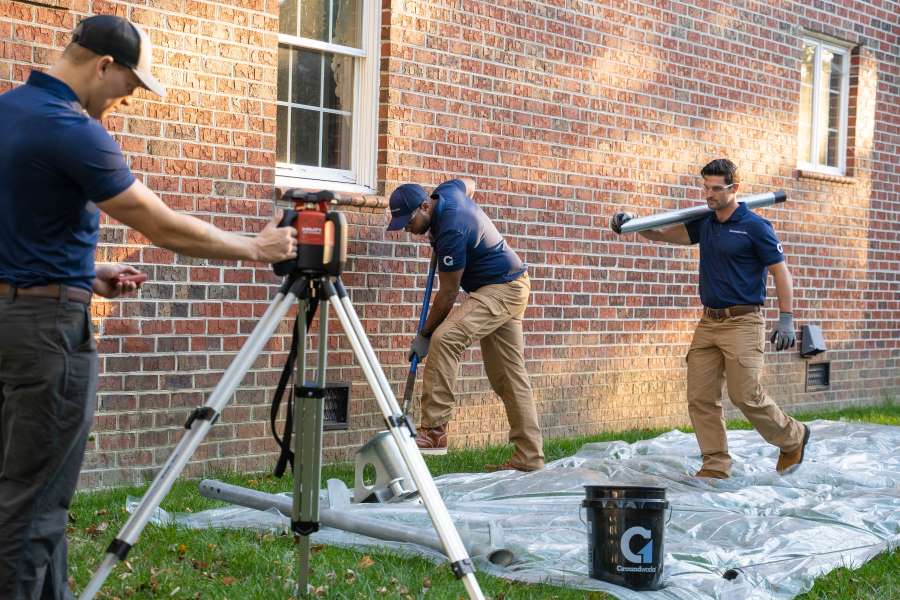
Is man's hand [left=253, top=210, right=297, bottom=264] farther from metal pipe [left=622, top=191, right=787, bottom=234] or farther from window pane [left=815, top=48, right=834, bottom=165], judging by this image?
window pane [left=815, top=48, right=834, bottom=165]

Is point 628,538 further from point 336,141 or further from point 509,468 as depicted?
point 336,141

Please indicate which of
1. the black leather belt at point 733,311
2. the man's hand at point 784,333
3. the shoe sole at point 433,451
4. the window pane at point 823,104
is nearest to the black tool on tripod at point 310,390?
the shoe sole at point 433,451

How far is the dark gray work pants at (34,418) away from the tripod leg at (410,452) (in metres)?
0.95

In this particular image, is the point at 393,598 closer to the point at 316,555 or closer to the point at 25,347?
the point at 316,555

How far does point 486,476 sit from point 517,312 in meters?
1.26

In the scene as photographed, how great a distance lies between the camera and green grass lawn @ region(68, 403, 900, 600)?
540 cm

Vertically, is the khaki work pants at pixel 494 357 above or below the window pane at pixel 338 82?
below

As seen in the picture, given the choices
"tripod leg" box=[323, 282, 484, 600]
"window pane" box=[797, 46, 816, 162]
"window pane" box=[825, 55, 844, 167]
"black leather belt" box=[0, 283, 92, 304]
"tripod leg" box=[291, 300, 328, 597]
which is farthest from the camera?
"window pane" box=[825, 55, 844, 167]

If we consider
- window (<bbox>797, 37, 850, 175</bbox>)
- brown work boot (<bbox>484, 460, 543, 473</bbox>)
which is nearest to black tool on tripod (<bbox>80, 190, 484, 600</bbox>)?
brown work boot (<bbox>484, 460, 543, 473</bbox>)

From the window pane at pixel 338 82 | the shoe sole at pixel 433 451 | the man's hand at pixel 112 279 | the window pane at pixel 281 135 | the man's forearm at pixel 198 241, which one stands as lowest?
the shoe sole at pixel 433 451

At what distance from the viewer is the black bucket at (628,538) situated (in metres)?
5.71

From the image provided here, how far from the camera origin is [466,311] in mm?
8781

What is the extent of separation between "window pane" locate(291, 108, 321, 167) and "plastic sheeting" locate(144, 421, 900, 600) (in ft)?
8.37

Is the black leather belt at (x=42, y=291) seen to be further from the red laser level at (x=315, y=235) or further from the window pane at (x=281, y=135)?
the window pane at (x=281, y=135)
